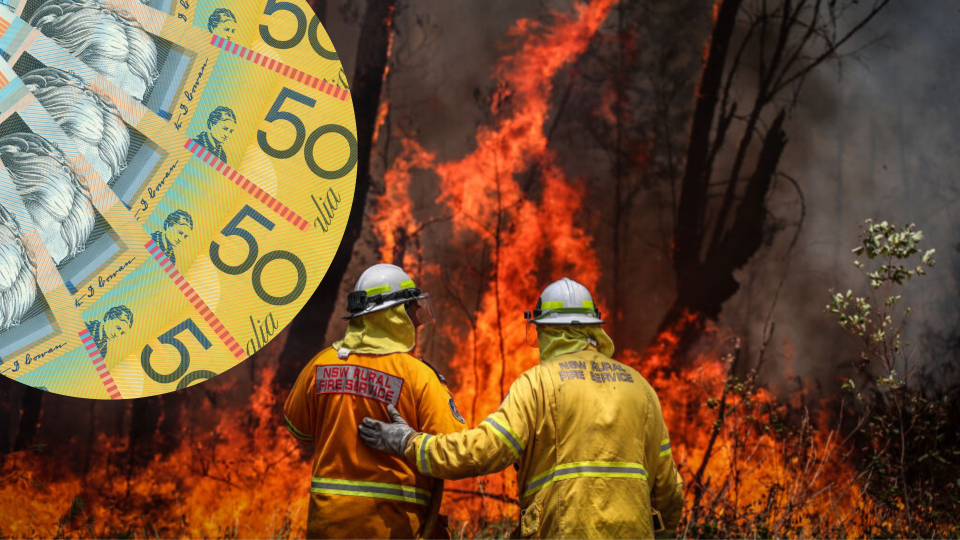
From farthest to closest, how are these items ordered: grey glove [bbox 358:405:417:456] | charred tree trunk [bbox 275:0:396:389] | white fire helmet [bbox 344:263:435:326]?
charred tree trunk [bbox 275:0:396:389] → white fire helmet [bbox 344:263:435:326] → grey glove [bbox 358:405:417:456]

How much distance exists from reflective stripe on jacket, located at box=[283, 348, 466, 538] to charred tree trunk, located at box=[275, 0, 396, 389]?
8.01 ft

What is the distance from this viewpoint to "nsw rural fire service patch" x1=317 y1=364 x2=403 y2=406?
340cm

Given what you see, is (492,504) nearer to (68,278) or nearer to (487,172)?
(487,172)

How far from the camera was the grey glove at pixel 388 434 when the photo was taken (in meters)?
3.24

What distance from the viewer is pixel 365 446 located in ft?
11.0

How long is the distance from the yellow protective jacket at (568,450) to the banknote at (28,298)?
129 inches

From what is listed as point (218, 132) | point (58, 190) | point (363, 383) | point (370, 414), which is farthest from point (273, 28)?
point (370, 414)

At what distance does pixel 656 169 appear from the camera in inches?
246

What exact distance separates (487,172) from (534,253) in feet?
2.52

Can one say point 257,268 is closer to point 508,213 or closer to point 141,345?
point 141,345

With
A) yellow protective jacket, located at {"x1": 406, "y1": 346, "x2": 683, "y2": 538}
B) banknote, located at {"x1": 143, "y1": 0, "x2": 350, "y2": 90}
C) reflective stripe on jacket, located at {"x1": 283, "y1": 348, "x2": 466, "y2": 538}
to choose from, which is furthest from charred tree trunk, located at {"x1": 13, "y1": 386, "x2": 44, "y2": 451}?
yellow protective jacket, located at {"x1": 406, "y1": 346, "x2": 683, "y2": 538}

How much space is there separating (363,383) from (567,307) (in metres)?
1.00

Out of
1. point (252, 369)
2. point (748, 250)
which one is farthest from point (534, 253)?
point (252, 369)
